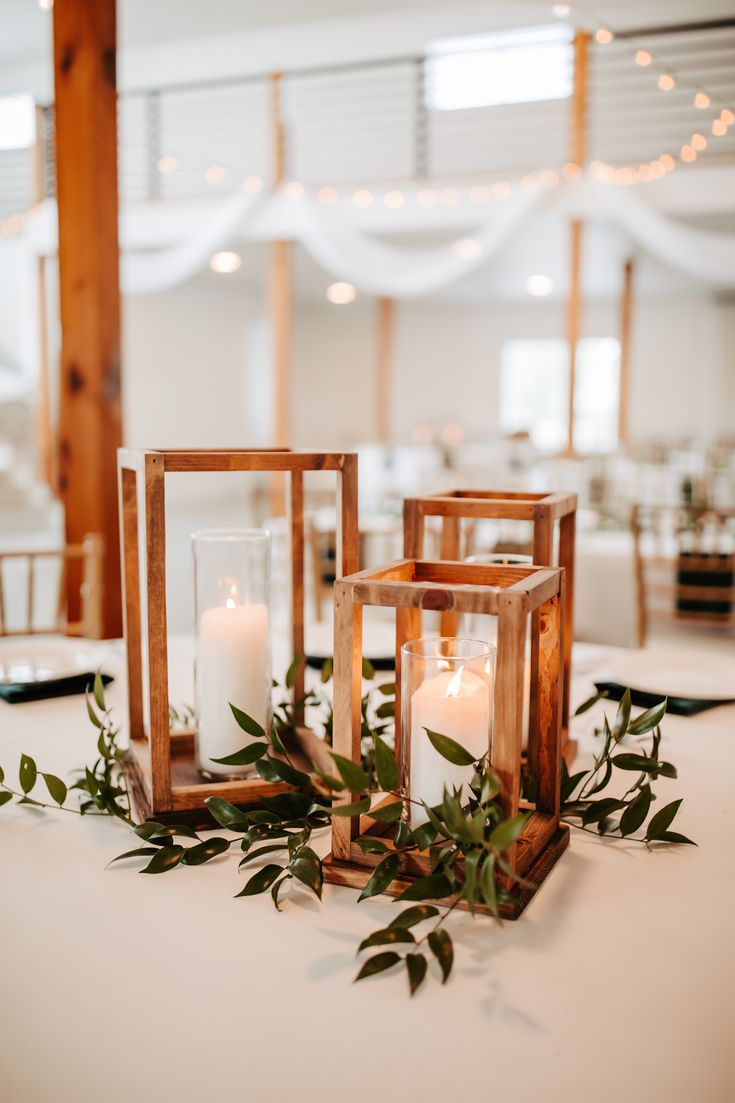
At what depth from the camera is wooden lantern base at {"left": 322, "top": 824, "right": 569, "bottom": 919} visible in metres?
0.75

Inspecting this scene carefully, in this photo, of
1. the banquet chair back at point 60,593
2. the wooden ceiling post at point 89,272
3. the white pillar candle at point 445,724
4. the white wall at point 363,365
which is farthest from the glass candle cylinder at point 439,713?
the white wall at point 363,365

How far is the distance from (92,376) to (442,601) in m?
2.20

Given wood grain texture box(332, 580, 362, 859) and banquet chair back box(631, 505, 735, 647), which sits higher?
wood grain texture box(332, 580, 362, 859)

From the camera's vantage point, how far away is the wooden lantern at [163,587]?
87 centimetres

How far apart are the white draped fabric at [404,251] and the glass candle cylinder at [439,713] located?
567 centimetres

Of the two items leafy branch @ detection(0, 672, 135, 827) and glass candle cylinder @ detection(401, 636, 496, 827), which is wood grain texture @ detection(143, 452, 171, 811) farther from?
glass candle cylinder @ detection(401, 636, 496, 827)

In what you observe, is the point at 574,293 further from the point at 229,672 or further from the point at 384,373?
the point at 229,672

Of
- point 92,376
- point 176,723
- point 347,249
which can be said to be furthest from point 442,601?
point 347,249

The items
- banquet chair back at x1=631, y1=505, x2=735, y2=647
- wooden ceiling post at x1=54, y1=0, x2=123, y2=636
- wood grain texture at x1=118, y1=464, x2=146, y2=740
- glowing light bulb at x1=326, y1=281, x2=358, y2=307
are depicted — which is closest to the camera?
wood grain texture at x1=118, y1=464, x2=146, y2=740

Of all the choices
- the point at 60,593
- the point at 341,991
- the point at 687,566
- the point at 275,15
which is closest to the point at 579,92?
the point at 275,15


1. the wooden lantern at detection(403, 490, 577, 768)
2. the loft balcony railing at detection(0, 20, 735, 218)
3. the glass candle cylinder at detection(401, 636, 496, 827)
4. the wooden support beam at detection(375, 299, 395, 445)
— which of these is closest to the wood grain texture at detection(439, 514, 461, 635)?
the wooden lantern at detection(403, 490, 577, 768)

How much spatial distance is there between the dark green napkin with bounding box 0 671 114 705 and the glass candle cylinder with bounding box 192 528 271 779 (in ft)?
1.63

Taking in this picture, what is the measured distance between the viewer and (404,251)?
21.8 feet

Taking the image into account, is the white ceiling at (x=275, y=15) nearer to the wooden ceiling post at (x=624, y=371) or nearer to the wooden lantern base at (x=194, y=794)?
the wooden ceiling post at (x=624, y=371)
